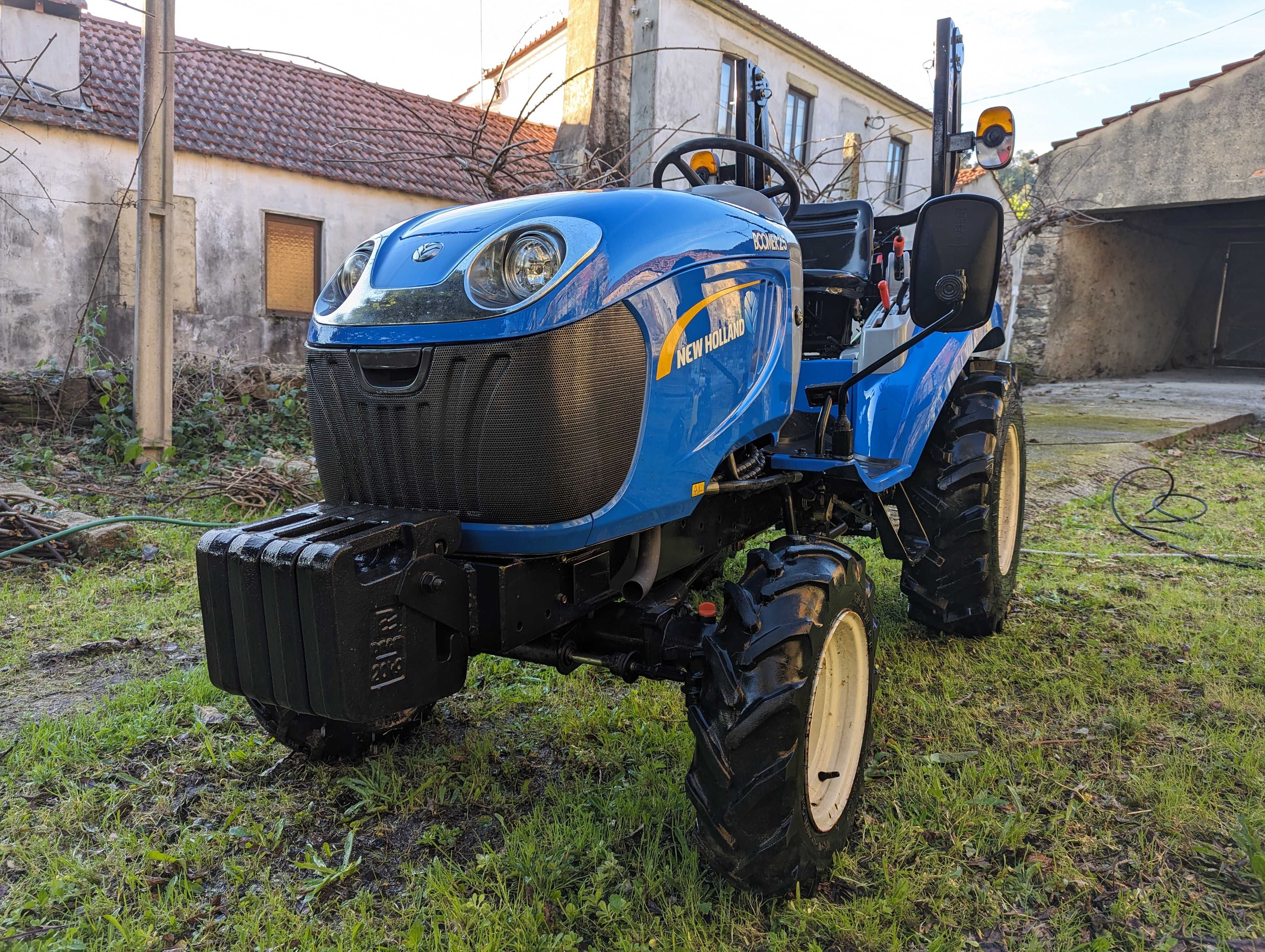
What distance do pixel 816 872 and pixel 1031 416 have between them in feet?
29.3

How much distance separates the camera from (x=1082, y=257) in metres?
12.7

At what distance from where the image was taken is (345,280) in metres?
2.08

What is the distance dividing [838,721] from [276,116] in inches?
455

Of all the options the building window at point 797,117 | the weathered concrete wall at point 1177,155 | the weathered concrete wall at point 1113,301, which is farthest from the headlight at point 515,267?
the building window at point 797,117

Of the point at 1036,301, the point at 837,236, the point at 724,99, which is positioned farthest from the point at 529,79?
the point at 837,236

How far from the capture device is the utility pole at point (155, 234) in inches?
230

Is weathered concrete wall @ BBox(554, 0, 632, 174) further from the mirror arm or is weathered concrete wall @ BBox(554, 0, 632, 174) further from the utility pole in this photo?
the mirror arm

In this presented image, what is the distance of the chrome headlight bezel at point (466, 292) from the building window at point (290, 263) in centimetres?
965

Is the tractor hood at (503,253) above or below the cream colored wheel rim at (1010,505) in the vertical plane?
above

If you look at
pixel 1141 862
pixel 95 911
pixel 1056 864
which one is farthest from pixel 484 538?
pixel 1141 862

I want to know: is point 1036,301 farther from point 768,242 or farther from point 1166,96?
point 768,242

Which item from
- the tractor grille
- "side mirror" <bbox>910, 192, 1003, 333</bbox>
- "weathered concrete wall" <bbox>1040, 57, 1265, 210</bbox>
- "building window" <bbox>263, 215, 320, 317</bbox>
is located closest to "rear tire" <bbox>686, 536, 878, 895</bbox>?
the tractor grille

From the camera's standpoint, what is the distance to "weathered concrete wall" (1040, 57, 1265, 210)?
10773 mm

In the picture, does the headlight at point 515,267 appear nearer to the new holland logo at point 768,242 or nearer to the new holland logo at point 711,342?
the new holland logo at point 711,342
